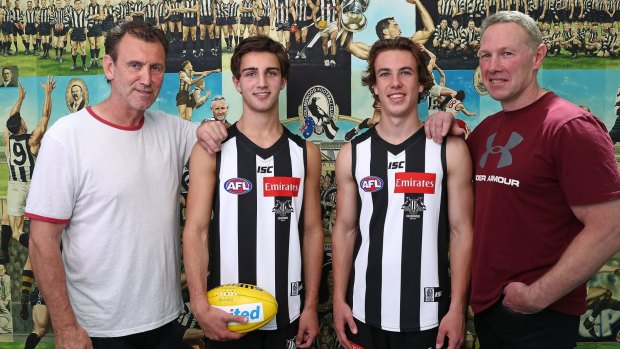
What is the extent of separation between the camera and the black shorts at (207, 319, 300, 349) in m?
2.13

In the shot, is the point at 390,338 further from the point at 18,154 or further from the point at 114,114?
the point at 18,154

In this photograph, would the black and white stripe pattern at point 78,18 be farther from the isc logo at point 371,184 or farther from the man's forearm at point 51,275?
the isc logo at point 371,184

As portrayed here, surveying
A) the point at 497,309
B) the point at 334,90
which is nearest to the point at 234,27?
the point at 334,90

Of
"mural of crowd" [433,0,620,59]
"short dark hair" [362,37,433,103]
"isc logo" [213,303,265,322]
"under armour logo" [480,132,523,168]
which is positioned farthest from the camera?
"mural of crowd" [433,0,620,59]

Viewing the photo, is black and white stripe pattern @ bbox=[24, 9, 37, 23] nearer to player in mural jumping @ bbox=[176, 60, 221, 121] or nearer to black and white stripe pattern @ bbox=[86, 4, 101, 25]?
black and white stripe pattern @ bbox=[86, 4, 101, 25]

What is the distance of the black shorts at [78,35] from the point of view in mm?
2969

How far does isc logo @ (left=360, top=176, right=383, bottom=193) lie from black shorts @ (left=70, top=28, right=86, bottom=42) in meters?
1.85

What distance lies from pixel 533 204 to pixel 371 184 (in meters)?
0.62

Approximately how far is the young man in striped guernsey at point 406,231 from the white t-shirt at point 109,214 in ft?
2.48

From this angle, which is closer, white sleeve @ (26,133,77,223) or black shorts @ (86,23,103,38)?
white sleeve @ (26,133,77,223)

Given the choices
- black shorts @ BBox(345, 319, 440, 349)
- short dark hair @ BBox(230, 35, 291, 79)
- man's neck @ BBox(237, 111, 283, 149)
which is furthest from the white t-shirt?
black shorts @ BBox(345, 319, 440, 349)

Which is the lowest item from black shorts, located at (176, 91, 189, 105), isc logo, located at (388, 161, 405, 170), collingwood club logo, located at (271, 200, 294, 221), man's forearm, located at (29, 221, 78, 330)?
man's forearm, located at (29, 221, 78, 330)

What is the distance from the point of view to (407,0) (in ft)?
9.36

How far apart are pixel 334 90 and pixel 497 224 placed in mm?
→ 1295
